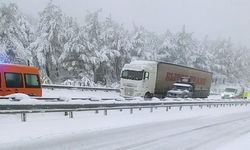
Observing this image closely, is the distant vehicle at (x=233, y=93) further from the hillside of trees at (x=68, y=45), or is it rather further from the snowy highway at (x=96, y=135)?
the snowy highway at (x=96, y=135)

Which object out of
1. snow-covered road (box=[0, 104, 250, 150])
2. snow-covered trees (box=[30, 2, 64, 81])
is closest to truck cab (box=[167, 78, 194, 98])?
snow-covered trees (box=[30, 2, 64, 81])

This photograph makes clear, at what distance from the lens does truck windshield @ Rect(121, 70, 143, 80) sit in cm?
3869

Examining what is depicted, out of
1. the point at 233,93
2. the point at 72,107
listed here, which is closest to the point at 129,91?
the point at 72,107

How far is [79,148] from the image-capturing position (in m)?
12.3

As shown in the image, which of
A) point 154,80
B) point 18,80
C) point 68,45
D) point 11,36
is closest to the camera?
point 18,80

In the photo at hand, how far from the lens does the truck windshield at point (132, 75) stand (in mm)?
38694

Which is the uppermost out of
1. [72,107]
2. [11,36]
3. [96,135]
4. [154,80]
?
[11,36]

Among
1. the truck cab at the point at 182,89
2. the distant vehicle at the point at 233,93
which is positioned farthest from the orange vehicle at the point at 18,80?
the distant vehicle at the point at 233,93

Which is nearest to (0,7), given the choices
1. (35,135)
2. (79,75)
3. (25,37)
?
(25,37)

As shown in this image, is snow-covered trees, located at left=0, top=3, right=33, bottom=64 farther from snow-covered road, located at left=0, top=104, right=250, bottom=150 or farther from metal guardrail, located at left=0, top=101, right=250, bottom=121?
snow-covered road, located at left=0, top=104, right=250, bottom=150

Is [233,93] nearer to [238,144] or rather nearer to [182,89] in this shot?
[182,89]

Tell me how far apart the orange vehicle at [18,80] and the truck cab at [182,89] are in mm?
19874

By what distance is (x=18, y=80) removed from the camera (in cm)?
2219

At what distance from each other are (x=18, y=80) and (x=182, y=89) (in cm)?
2350
